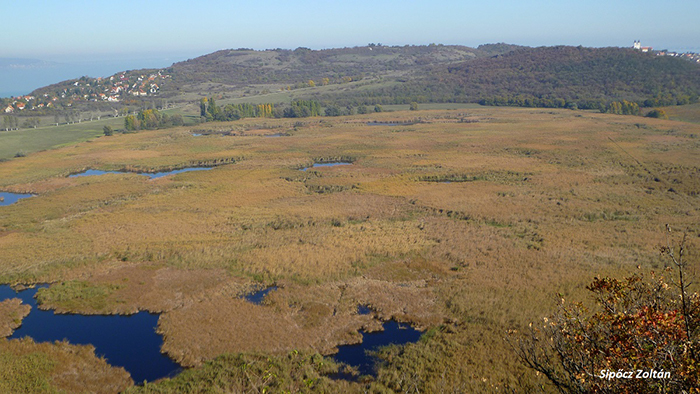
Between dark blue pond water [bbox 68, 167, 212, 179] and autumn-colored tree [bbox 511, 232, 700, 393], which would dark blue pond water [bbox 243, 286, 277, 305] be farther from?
dark blue pond water [bbox 68, 167, 212, 179]

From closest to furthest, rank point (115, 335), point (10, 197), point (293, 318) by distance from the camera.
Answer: point (115, 335) < point (293, 318) < point (10, 197)

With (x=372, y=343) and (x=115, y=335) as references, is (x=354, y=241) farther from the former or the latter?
(x=115, y=335)

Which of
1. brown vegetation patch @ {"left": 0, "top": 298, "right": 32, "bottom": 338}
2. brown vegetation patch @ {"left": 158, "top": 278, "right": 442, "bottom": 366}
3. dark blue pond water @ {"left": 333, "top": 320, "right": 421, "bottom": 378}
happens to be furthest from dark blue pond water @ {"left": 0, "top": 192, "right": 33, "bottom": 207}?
dark blue pond water @ {"left": 333, "top": 320, "right": 421, "bottom": 378}

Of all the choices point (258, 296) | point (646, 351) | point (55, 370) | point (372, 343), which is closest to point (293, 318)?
point (258, 296)

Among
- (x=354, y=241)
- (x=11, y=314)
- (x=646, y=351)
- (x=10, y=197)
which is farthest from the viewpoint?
(x=10, y=197)

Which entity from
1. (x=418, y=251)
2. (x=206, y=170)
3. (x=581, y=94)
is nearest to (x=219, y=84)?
(x=581, y=94)

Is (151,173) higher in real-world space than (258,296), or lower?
higher

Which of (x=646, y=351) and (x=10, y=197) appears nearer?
(x=646, y=351)
